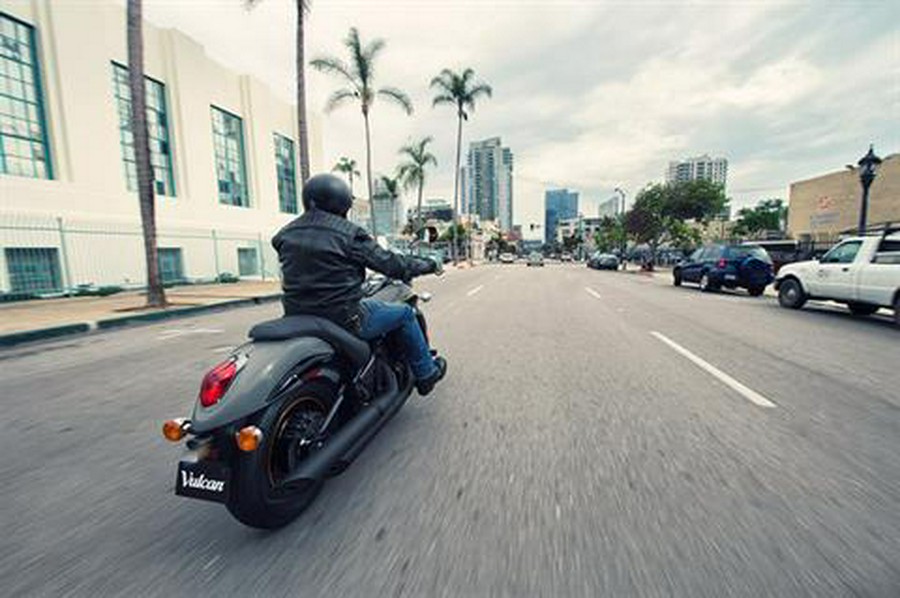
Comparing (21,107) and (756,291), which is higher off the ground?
(21,107)

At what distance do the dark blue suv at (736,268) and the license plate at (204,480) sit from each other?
53.7 ft

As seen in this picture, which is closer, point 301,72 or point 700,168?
point 301,72

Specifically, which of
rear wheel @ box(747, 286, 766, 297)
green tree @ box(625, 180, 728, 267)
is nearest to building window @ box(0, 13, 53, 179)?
rear wheel @ box(747, 286, 766, 297)

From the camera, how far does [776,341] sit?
6.35m

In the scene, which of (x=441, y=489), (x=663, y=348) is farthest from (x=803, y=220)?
(x=441, y=489)

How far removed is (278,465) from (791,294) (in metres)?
12.8

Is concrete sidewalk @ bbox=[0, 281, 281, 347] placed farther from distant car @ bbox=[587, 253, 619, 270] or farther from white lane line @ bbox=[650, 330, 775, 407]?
distant car @ bbox=[587, 253, 619, 270]

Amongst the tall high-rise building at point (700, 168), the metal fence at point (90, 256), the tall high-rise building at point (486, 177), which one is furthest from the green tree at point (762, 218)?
the metal fence at point (90, 256)

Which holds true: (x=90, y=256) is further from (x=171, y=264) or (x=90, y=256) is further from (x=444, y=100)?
(x=444, y=100)

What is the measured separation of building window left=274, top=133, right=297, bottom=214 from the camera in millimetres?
28422

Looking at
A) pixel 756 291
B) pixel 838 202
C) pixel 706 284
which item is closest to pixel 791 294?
A: pixel 756 291

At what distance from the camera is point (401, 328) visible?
3.30m

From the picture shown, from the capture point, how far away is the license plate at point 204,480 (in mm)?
1883

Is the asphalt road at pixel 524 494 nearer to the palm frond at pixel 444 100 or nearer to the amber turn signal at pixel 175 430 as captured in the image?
the amber turn signal at pixel 175 430
